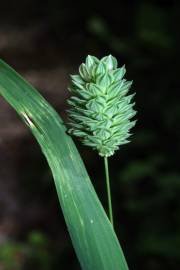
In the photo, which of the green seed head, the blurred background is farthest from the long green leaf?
the blurred background

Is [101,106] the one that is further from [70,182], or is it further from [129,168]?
[129,168]

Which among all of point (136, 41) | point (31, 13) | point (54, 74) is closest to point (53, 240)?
point (136, 41)

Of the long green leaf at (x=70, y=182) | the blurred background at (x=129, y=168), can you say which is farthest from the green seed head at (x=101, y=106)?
the blurred background at (x=129, y=168)

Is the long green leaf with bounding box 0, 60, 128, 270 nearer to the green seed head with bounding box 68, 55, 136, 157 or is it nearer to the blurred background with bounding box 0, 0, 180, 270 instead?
the green seed head with bounding box 68, 55, 136, 157

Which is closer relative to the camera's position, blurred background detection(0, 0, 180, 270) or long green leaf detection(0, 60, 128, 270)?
long green leaf detection(0, 60, 128, 270)

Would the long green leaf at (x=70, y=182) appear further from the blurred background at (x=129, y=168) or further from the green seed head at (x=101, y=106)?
the blurred background at (x=129, y=168)
